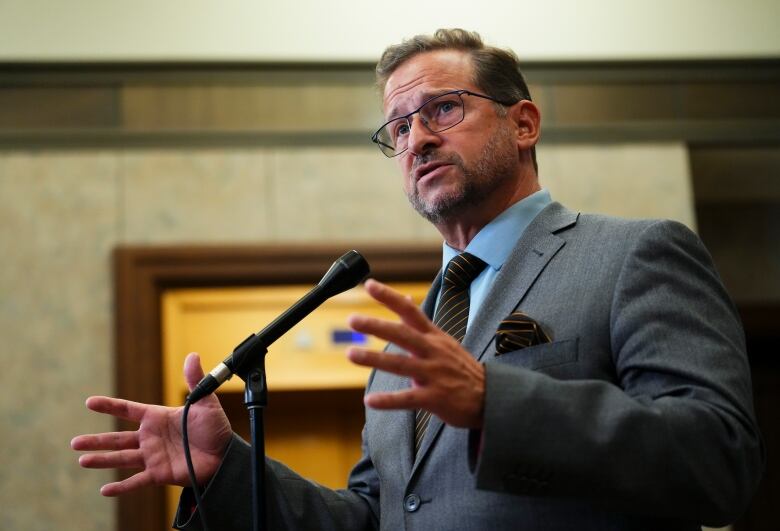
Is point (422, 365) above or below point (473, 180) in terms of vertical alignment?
Result: below

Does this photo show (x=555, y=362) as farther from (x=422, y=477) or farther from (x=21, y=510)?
(x=21, y=510)

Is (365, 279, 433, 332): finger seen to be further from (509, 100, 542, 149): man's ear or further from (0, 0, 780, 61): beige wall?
(0, 0, 780, 61): beige wall

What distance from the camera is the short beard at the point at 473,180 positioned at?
1773 millimetres

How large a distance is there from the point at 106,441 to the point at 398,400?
0.66 metres

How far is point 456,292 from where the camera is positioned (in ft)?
5.68

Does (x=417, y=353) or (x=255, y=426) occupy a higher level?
(x=417, y=353)

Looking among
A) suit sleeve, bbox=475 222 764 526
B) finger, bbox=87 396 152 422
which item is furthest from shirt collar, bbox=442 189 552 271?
finger, bbox=87 396 152 422

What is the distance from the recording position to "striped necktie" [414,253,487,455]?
167cm

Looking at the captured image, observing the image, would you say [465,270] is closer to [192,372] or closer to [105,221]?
[192,372]

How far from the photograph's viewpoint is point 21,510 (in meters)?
3.49

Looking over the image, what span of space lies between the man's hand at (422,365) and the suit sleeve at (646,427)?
1.1 inches

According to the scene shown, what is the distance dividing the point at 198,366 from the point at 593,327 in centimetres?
63

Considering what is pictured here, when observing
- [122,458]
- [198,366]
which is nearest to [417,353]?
[198,366]

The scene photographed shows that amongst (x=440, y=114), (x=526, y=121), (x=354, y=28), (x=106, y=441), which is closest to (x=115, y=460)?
(x=106, y=441)
